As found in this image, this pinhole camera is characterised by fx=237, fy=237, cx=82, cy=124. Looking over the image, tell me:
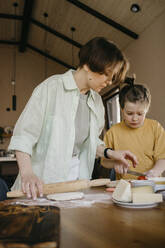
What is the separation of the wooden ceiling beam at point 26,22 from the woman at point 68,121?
5307 millimetres

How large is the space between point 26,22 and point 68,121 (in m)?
6.22

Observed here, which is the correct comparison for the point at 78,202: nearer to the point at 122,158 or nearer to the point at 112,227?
the point at 112,227

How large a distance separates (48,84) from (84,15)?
14.4 ft

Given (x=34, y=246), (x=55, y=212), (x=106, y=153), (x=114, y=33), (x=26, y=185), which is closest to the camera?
(x=34, y=246)

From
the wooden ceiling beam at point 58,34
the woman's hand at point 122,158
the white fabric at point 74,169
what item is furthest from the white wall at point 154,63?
the white fabric at point 74,169

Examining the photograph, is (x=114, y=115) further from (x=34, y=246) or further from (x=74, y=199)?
(x=34, y=246)

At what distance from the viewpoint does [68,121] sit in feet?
4.11

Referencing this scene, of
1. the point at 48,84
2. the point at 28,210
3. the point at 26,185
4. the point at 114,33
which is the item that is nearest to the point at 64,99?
the point at 48,84

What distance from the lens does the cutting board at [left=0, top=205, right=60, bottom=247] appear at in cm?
41

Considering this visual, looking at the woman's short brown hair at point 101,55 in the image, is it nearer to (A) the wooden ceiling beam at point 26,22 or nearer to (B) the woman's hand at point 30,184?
(B) the woman's hand at point 30,184

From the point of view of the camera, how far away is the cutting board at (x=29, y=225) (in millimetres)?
410

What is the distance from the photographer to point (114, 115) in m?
6.38

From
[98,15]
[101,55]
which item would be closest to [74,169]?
[101,55]

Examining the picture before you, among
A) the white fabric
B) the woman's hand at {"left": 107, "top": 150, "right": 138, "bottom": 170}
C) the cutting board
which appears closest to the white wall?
the woman's hand at {"left": 107, "top": 150, "right": 138, "bottom": 170}
